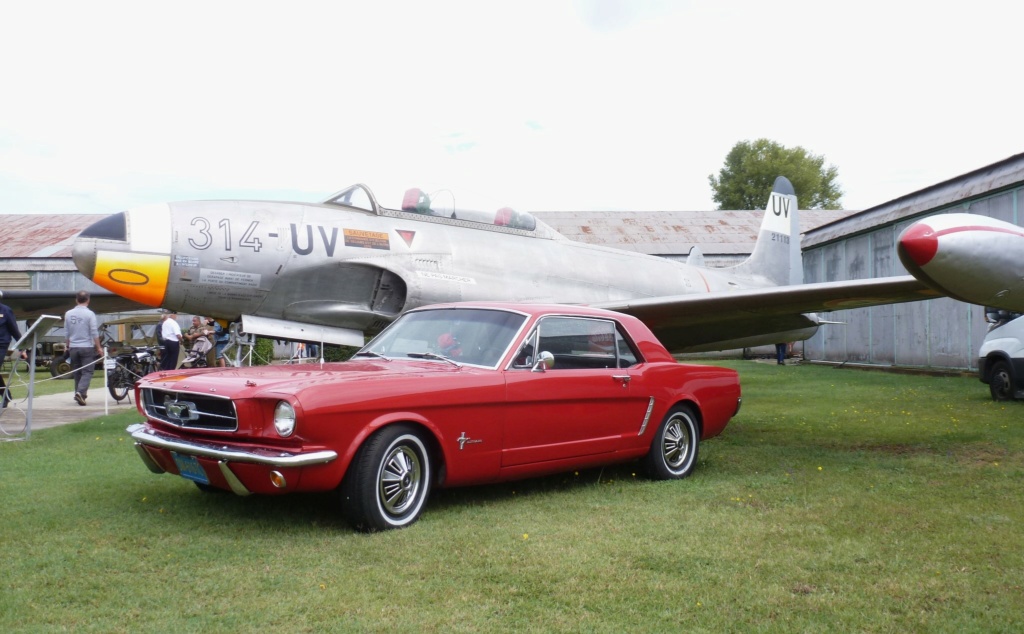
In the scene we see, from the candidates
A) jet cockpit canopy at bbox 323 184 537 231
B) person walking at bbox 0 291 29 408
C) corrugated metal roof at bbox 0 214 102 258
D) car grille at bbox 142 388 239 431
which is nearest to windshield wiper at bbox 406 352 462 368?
car grille at bbox 142 388 239 431

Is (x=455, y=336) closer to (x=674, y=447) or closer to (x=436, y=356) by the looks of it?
(x=436, y=356)

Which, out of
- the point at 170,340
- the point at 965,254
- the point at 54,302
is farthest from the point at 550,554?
the point at 54,302

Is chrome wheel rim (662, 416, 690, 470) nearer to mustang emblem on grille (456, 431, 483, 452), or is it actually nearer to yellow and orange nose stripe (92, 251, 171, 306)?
mustang emblem on grille (456, 431, 483, 452)

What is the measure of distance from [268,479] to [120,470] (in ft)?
9.90

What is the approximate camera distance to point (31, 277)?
94.3ft

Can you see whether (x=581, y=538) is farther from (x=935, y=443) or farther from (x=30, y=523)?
(x=935, y=443)

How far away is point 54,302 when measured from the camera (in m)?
18.0

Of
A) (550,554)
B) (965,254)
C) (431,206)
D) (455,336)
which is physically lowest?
(550,554)

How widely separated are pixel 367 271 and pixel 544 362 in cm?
444

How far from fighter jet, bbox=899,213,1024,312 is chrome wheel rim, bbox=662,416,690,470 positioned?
235 centimetres

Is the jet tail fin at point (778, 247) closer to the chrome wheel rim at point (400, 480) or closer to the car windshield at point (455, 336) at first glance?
the car windshield at point (455, 336)

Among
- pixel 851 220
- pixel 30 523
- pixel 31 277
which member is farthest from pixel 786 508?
pixel 31 277

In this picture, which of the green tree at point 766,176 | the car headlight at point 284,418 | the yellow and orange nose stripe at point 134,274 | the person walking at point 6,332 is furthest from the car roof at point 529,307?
the green tree at point 766,176

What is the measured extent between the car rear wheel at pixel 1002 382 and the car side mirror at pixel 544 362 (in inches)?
377
